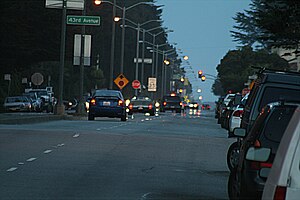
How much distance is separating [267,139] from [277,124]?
26 centimetres

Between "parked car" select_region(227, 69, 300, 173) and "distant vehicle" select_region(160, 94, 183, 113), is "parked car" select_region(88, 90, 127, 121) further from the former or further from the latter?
"distant vehicle" select_region(160, 94, 183, 113)

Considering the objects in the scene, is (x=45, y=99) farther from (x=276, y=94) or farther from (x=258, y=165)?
(x=258, y=165)

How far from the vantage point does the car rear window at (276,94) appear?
54.9ft

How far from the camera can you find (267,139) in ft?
36.1

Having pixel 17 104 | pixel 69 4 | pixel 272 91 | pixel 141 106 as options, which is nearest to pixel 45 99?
pixel 141 106

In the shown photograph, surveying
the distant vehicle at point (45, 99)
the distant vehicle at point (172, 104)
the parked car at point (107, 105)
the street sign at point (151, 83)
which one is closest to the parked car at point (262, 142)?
the parked car at point (107, 105)

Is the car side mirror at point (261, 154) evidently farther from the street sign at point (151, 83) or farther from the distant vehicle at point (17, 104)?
the street sign at point (151, 83)

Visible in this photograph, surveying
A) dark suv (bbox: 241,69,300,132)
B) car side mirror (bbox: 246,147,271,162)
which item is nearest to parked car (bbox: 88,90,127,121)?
dark suv (bbox: 241,69,300,132)

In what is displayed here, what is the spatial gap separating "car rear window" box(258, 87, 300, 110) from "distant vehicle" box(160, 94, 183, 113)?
74.7 metres

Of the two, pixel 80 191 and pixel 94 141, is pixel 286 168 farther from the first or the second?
pixel 94 141

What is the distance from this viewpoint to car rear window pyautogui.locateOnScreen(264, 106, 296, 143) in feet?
36.3

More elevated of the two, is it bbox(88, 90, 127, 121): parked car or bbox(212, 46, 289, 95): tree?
bbox(212, 46, 289, 95): tree

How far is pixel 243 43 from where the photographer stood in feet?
511

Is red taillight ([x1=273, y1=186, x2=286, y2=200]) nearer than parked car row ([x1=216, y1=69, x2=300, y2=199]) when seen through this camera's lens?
Yes
